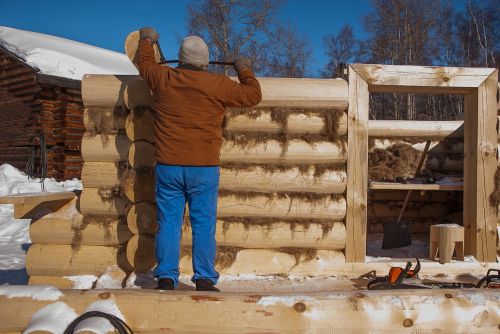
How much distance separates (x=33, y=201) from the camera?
3650mm

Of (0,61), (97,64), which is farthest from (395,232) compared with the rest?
(0,61)

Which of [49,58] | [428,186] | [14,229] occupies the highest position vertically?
[49,58]

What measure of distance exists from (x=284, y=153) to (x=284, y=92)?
0.64m

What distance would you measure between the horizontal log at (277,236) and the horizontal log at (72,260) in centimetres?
114

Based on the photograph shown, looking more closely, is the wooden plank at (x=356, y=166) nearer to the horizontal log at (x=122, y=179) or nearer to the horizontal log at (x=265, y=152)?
the horizontal log at (x=265, y=152)

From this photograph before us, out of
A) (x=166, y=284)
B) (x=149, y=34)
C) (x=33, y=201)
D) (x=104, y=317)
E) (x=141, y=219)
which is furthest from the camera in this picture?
(x=141, y=219)

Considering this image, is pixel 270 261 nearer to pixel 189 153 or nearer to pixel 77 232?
pixel 189 153

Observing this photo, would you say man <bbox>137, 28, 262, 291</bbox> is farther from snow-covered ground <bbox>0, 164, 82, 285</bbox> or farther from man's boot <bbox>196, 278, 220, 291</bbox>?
snow-covered ground <bbox>0, 164, 82, 285</bbox>

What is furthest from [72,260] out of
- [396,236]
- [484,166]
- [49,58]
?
[49,58]

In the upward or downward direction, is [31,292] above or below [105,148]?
below

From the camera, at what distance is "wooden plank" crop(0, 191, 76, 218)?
346cm

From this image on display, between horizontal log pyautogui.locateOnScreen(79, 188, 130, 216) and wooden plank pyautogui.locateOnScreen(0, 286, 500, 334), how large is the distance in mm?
1800

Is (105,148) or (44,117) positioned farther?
(44,117)

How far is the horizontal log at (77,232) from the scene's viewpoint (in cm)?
420
